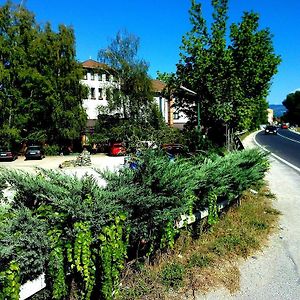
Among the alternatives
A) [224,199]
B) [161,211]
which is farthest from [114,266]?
[224,199]

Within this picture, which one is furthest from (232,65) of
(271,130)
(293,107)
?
(293,107)

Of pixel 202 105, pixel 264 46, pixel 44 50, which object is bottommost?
pixel 202 105

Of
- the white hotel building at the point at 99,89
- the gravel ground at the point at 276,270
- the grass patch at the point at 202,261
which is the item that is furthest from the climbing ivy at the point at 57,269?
the white hotel building at the point at 99,89

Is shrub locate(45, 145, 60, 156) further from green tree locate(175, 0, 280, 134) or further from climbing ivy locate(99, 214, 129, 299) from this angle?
climbing ivy locate(99, 214, 129, 299)

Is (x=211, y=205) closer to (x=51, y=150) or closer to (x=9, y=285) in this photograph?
(x=9, y=285)

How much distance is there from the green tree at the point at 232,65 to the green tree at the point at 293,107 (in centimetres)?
9958

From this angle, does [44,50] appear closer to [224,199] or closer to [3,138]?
[3,138]

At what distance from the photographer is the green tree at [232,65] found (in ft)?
56.8

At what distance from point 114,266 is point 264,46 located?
16.3m

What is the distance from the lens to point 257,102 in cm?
1845

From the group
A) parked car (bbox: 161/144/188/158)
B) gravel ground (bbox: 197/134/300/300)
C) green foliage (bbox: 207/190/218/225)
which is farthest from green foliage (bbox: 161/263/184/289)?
parked car (bbox: 161/144/188/158)

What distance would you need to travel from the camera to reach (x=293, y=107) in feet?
377

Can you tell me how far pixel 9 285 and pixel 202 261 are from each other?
319 cm

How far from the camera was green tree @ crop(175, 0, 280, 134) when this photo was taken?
17.3 m
